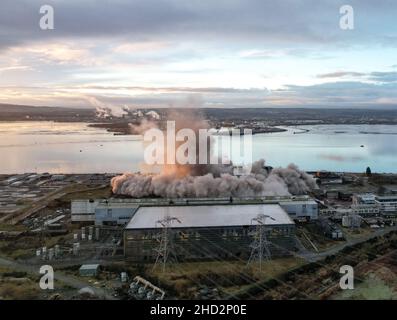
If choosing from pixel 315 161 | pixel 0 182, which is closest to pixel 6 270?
pixel 0 182

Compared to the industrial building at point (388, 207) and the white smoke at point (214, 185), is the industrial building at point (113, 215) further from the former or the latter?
the industrial building at point (388, 207)

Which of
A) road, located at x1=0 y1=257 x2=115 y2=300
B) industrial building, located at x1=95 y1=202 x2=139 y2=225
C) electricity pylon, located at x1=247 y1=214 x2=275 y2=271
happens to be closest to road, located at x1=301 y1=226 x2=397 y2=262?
electricity pylon, located at x1=247 y1=214 x2=275 y2=271

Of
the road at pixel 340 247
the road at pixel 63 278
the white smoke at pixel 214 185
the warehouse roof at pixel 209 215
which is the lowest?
the road at pixel 63 278

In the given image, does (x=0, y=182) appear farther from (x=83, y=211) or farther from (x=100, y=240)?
(x=100, y=240)

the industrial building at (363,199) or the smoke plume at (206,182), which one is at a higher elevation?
the smoke plume at (206,182)

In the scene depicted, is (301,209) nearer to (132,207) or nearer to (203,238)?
(203,238)

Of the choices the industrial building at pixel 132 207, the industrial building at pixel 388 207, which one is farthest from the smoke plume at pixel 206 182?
the industrial building at pixel 388 207
